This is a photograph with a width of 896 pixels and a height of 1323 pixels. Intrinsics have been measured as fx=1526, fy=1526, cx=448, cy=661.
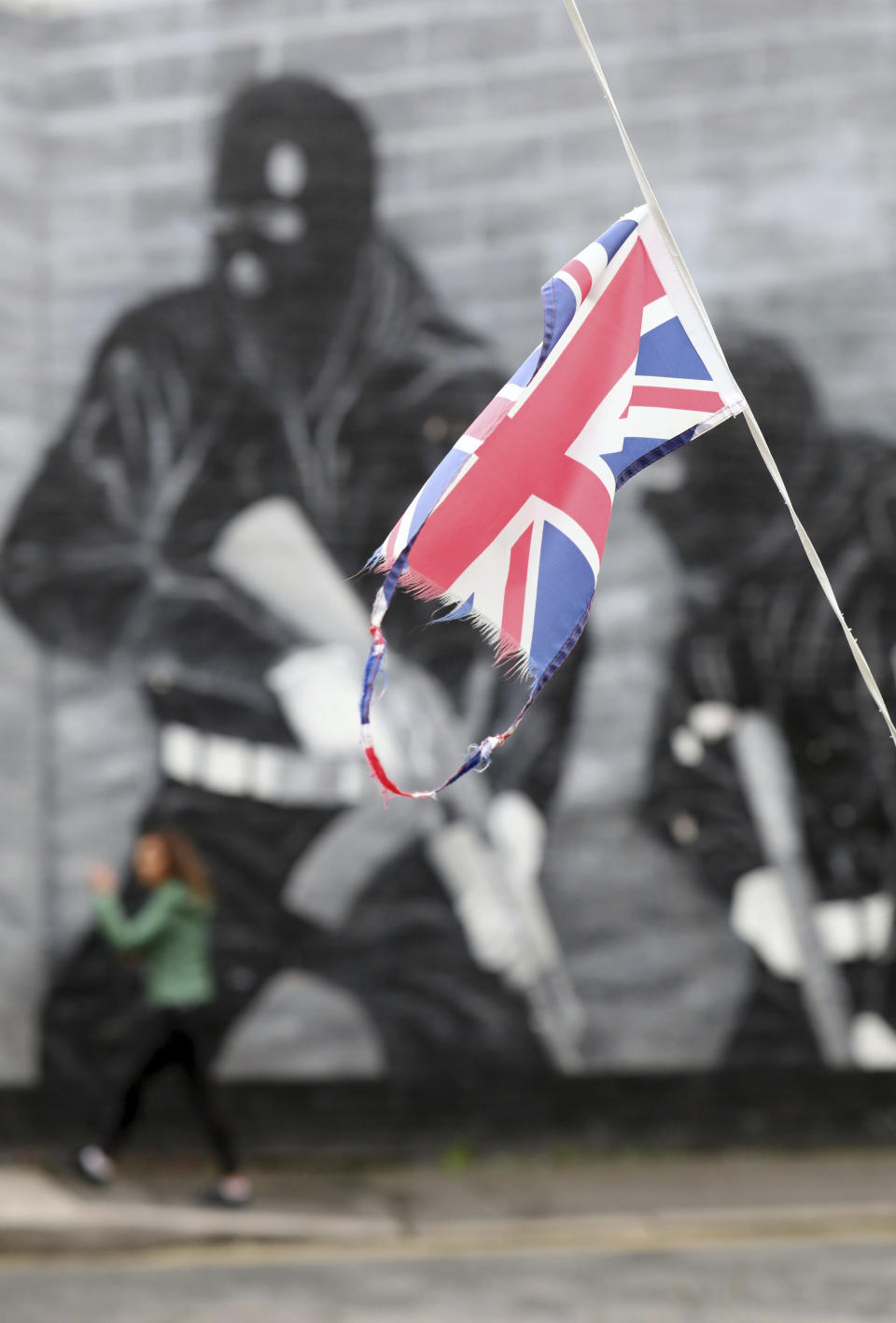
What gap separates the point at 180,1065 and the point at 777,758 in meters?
3.41

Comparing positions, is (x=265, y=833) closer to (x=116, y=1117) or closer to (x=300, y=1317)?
(x=116, y=1117)

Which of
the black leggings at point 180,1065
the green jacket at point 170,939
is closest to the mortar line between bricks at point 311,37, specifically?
the green jacket at point 170,939

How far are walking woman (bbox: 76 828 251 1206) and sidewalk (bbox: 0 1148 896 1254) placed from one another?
224mm

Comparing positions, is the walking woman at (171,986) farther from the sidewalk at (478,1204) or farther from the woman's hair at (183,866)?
the sidewalk at (478,1204)

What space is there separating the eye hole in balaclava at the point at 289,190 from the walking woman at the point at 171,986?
9.96 feet

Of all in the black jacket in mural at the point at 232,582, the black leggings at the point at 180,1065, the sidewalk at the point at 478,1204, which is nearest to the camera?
the sidewalk at the point at 478,1204

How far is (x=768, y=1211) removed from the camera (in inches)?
277

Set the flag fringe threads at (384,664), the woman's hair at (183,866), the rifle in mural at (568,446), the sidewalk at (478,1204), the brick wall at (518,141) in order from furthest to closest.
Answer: the brick wall at (518,141) < the woman's hair at (183,866) < the sidewalk at (478,1204) < the rifle in mural at (568,446) < the flag fringe threads at (384,664)

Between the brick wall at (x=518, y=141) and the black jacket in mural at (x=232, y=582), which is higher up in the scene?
the brick wall at (x=518, y=141)

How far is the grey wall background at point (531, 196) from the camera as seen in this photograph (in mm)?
7891

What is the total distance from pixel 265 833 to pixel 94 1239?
7.27 feet

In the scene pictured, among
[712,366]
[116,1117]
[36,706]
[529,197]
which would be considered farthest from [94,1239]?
[529,197]

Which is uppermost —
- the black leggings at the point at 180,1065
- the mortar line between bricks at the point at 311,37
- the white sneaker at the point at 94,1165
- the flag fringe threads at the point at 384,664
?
the mortar line between bricks at the point at 311,37

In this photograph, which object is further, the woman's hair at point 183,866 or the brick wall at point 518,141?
the brick wall at point 518,141
